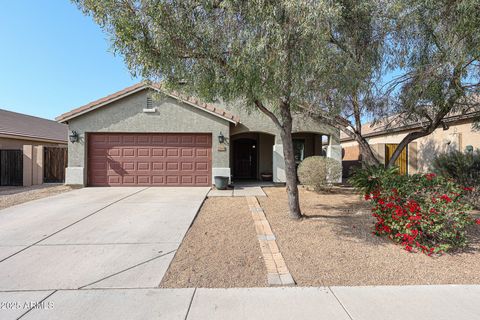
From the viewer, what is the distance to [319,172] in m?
10.5

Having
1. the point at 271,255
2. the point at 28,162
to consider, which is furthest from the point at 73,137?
the point at 271,255

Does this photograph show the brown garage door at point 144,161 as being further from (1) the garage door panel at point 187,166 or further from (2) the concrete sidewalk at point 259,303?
(2) the concrete sidewalk at point 259,303

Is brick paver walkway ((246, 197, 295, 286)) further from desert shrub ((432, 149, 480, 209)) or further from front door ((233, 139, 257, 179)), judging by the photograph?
front door ((233, 139, 257, 179))

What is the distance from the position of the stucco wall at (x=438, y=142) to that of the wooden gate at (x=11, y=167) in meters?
18.7

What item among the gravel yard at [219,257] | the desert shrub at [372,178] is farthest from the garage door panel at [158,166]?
the desert shrub at [372,178]

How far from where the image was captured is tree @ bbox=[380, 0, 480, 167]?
5.11 meters

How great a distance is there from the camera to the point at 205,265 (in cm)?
412

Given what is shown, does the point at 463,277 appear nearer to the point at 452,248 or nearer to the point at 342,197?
the point at 452,248

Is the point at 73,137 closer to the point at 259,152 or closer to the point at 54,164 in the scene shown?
the point at 54,164

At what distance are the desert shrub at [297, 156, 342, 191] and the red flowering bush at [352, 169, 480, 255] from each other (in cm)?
517

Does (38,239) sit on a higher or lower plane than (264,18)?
lower

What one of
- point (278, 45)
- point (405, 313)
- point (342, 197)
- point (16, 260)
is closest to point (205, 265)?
point (405, 313)

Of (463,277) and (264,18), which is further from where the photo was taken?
(264,18)

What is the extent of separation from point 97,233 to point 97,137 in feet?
26.3
